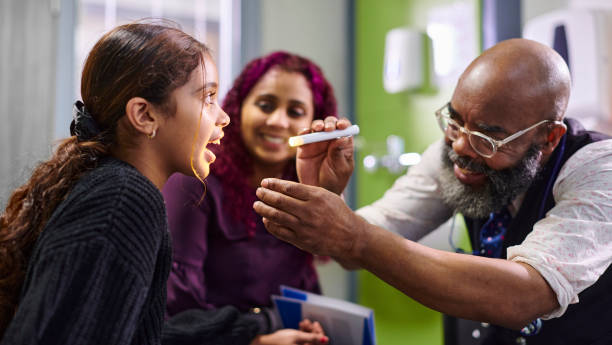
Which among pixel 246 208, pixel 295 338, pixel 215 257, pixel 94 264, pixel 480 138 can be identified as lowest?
pixel 295 338

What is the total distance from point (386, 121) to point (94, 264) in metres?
2.05

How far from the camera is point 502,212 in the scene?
1288 mm

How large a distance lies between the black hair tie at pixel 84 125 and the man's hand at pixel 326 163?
0.46 m

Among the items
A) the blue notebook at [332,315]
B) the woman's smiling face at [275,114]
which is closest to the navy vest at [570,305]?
the blue notebook at [332,315]

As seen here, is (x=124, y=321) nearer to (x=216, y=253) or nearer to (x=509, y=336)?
(x=216, y=253)

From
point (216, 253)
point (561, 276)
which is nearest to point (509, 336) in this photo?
point (561, 276)

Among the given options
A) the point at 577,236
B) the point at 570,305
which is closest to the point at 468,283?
the point at 577,236

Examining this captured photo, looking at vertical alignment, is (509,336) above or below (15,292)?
below

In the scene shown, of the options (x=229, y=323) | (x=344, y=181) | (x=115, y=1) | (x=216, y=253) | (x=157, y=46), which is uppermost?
(x=115, y=1)

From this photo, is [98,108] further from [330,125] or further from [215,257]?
[215,257]

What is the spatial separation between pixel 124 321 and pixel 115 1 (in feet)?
7.90

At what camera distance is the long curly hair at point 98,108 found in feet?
2.70

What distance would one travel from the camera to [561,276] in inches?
36.6

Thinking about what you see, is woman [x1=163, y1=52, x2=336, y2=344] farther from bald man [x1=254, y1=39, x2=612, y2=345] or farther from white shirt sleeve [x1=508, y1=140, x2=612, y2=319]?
white shirt sleeve [x1=508, y1=140, x2=612, y2=319]
